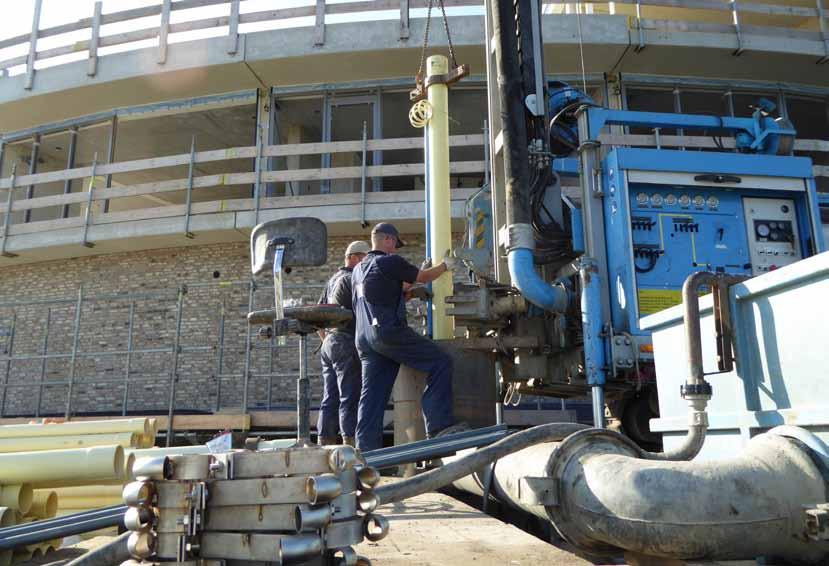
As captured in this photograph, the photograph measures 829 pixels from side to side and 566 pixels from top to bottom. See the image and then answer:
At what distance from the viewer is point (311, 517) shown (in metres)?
1.76

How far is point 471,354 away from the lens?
582cm

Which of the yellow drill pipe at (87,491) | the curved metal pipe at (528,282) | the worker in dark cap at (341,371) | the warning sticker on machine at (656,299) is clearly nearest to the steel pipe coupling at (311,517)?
the worker in dark cap at (341,371)

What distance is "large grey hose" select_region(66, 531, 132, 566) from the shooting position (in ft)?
6.78

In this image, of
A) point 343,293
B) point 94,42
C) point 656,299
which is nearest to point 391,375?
point 343,293

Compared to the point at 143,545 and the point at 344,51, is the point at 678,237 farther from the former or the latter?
the point at 344,51

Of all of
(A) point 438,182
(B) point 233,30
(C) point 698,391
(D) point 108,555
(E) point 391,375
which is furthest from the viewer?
(B) point 233,30

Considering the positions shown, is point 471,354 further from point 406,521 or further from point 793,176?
point 793,176

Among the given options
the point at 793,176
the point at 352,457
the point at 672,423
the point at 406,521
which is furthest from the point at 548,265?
the point at 352,457

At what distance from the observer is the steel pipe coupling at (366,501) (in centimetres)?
195

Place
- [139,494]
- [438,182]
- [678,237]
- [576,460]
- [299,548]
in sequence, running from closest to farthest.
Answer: [299,548], [139,494], [576,460], [678,237], [438,182]

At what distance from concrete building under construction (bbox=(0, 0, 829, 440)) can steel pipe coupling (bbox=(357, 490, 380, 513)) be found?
28.4 feet

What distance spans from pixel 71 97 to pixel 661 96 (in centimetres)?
1119

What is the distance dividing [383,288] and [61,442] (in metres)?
3.48

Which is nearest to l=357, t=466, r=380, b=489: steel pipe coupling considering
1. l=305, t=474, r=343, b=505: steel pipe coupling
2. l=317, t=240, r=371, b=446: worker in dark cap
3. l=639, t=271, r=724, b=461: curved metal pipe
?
l=305, t=474, r=343, b=505: steel pipe coupling
